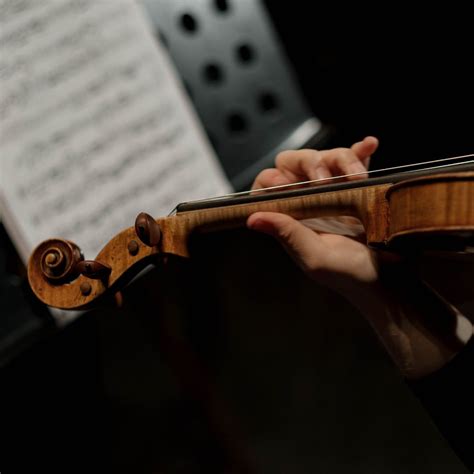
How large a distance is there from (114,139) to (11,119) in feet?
0.49

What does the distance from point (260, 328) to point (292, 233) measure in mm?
851

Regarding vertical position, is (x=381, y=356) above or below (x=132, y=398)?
below

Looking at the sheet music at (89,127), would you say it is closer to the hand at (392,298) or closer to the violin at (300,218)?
the violin at (300,218)

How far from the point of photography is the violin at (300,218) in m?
0.43

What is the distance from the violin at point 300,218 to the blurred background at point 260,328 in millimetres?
52

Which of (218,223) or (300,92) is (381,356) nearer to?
(300,92)

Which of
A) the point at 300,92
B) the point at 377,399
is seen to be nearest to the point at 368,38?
the point at 300,92

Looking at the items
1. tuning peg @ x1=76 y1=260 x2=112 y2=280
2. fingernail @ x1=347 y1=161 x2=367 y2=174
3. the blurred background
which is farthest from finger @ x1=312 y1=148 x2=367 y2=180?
Result: tuning peg @ x1=76 y1=260 x2=112 y2=280

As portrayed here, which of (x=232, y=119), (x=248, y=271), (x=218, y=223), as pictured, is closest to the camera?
(x=218, y=223)

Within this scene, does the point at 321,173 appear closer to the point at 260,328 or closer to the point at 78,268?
the point at 78,268

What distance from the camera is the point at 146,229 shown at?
1.79ft

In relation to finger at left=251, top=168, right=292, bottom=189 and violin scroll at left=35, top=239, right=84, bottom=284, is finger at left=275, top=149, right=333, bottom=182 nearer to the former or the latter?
finger at left=251, top=168, right=292, bottom=189

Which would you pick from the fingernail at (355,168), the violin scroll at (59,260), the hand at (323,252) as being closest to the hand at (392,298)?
the hand at (323,252)

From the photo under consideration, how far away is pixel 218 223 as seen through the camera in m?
0.56
